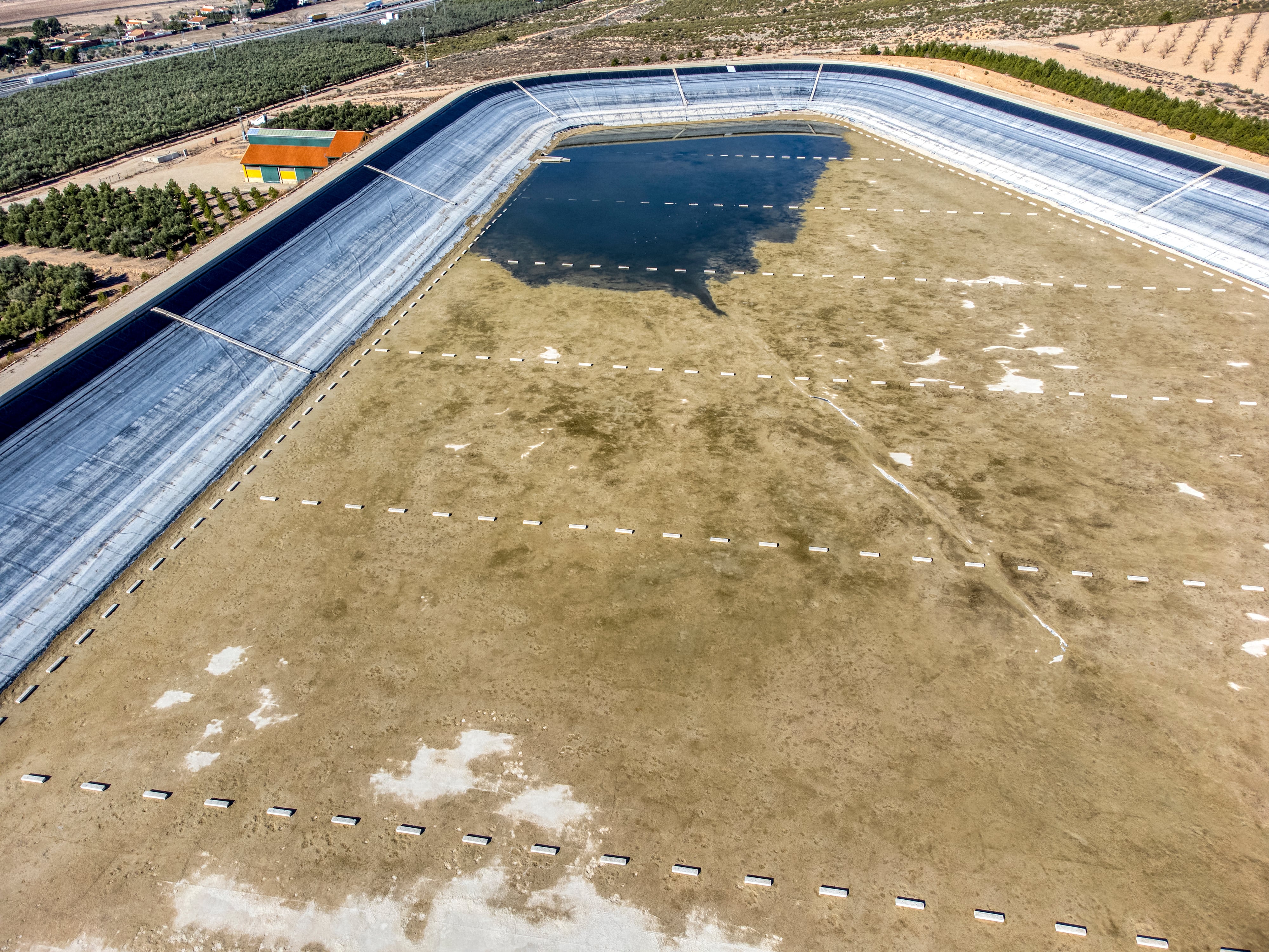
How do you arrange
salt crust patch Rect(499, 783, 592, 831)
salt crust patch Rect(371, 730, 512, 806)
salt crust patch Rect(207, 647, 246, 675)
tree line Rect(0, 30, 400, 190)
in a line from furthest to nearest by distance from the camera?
tree line Rect(0, 30, 400, 190) → salt crust patch Rect(207, 647, 246, 675) → salt crust patch Rect(371, 730, 512, 806) → salt crust patch Rect(499, 783, 592, 831)

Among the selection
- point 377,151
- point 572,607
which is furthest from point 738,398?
point 377,151

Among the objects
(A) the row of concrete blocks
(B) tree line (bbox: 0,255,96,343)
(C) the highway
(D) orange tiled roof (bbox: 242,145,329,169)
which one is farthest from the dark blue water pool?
(C) the highway

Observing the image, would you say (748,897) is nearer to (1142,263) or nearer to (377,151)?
(1142,263)

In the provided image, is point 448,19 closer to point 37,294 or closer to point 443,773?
point 37,294

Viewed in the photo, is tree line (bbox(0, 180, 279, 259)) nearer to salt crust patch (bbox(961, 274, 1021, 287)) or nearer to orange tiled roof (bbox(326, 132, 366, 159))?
orange tiled roof (bbox(326, 132, 366, 159))

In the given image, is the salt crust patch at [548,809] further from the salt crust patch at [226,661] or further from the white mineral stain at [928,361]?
the white mineral stain at [928,361]

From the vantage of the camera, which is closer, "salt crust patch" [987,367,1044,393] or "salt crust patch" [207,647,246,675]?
"salt crust patch" [207,647,246,675]

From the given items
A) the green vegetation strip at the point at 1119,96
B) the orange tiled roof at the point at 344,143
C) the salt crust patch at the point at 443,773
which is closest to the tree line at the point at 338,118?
the orange tiled roof at the point at 344,143
